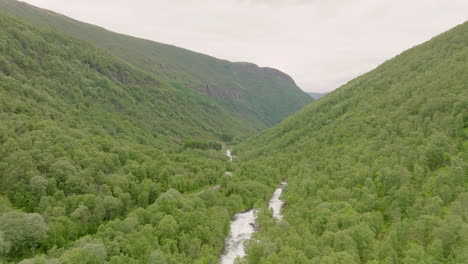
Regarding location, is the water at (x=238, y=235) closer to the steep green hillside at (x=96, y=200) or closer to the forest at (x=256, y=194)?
the forest at (x=256, y=194)

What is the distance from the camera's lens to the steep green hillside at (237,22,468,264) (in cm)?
7962

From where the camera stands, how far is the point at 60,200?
10288 cm

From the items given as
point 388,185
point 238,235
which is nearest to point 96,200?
point 238,235

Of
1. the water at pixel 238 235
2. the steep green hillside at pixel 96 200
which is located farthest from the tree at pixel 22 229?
the water at pixel 238 235

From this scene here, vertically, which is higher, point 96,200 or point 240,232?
point 96,200

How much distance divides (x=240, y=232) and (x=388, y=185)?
52734 millimetres

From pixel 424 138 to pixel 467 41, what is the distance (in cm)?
11321

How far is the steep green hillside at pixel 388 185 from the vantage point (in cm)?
7962

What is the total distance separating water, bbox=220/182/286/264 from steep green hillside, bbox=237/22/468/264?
22.6 ft

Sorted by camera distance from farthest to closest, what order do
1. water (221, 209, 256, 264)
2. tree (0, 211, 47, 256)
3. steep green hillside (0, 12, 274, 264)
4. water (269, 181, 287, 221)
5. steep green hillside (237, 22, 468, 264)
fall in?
water (269, 181, 287, 221), water (221, 209, 256, 264), steep green hillside (0, 12, 274, 264), steep green hillside (237, 22, 468, 264), tree (0, 211, 47, 256)

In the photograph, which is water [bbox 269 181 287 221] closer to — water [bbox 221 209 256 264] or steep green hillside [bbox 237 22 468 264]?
steep green hillside [bbox 237 22 468 264]

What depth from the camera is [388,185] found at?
109 m

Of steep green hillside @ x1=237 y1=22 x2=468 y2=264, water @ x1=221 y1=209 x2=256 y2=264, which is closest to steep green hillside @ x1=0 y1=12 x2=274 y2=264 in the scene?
water @ x1=221 y1=209 x2=256 y2=264

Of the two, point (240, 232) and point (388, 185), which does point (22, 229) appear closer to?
point (240, 232)
